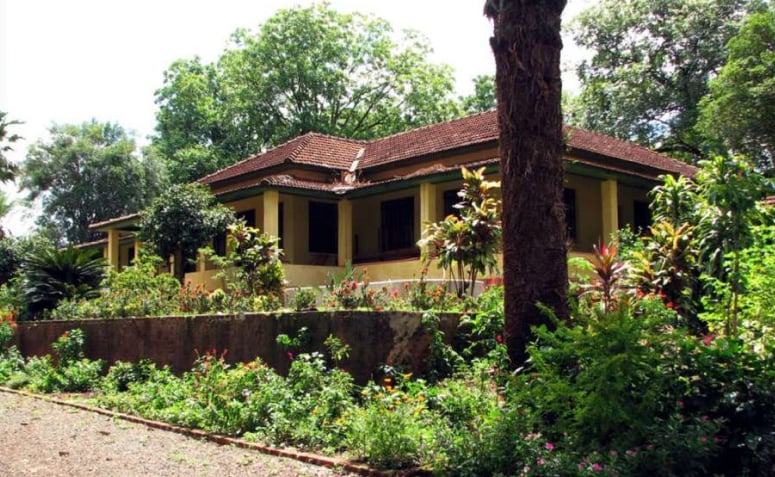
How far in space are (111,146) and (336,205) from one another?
955 inches

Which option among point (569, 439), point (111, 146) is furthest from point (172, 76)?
point (569, 439)

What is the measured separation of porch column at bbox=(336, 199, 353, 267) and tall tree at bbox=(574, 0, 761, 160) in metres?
15.9

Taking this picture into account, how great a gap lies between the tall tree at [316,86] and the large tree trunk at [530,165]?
33048mm

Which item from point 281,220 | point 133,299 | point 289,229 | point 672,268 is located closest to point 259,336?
point 133,299

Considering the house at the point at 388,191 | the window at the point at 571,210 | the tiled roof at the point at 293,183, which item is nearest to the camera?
the house at the point at 388,191

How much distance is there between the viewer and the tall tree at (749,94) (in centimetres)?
2559

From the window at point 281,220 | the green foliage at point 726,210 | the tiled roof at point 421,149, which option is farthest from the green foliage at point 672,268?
the window at point 281,220

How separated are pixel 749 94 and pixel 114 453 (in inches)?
924

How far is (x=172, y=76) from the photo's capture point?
50188 millimetres

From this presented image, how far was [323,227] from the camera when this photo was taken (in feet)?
79.3

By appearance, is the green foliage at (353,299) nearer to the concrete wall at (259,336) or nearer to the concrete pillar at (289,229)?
the concrete wall at (259,336)

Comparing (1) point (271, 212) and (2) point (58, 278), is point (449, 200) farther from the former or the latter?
(2) point (58, 278)

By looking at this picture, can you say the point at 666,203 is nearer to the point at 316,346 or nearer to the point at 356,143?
the point at 316,346

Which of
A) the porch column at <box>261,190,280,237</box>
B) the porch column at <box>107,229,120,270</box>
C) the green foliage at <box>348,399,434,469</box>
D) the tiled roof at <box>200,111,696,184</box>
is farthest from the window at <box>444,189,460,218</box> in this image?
the green foliage at <box>348,399,434,469</box>
